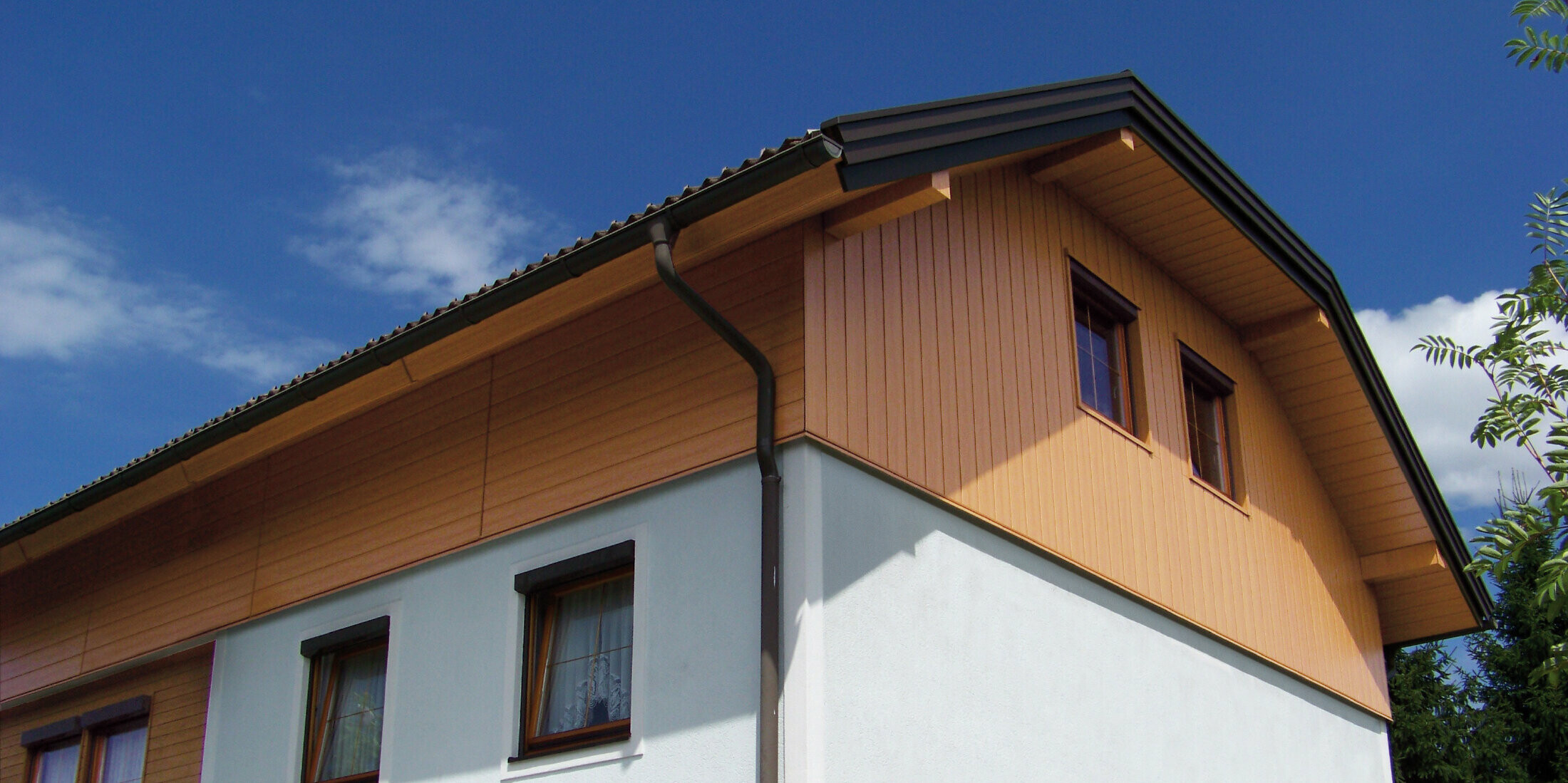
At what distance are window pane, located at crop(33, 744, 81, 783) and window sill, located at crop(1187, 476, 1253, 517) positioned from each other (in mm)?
9420

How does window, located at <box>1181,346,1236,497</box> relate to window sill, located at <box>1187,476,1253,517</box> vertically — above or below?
above

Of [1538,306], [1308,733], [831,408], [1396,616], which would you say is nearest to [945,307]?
[831,408]

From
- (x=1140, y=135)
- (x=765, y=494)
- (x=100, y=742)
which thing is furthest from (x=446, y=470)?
(x=1140, y=135)

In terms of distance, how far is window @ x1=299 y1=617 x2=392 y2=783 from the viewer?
9445mm

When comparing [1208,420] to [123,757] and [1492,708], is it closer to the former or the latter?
[123,757]

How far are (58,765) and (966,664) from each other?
28.3ft

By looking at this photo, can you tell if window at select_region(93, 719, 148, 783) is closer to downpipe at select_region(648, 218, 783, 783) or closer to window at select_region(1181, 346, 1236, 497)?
downpipe at select_region(648, 218, 783, 783)

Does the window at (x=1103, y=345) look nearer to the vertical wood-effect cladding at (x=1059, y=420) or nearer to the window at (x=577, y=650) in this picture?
the vertical wood-effect cladding at (x=1059, y=420)

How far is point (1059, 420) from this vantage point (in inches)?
378

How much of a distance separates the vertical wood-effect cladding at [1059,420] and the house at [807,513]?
0.12 ft

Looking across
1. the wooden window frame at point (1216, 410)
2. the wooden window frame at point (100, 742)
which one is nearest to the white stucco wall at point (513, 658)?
the wooden window frame at point (100, 742)

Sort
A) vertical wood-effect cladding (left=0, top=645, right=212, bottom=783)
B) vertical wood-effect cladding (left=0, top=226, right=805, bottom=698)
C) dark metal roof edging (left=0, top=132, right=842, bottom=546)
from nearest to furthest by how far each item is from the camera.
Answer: dark metal roof edging (left=0, top=132, right=842, bottom=546), vertical wood-effect cladding (left=0, top=226, right=805, bottom=698), vertical wood-effect cladding (left=0, top=645, right=212, bottom=783)

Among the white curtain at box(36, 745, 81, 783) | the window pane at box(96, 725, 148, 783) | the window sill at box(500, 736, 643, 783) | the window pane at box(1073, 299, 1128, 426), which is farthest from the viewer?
the white curtain at box(36, 745, 81, 783)

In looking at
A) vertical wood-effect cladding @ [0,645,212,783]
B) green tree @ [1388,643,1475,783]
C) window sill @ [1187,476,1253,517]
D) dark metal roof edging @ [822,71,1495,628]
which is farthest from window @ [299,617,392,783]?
green tree @ [1388,643,1475,783]
